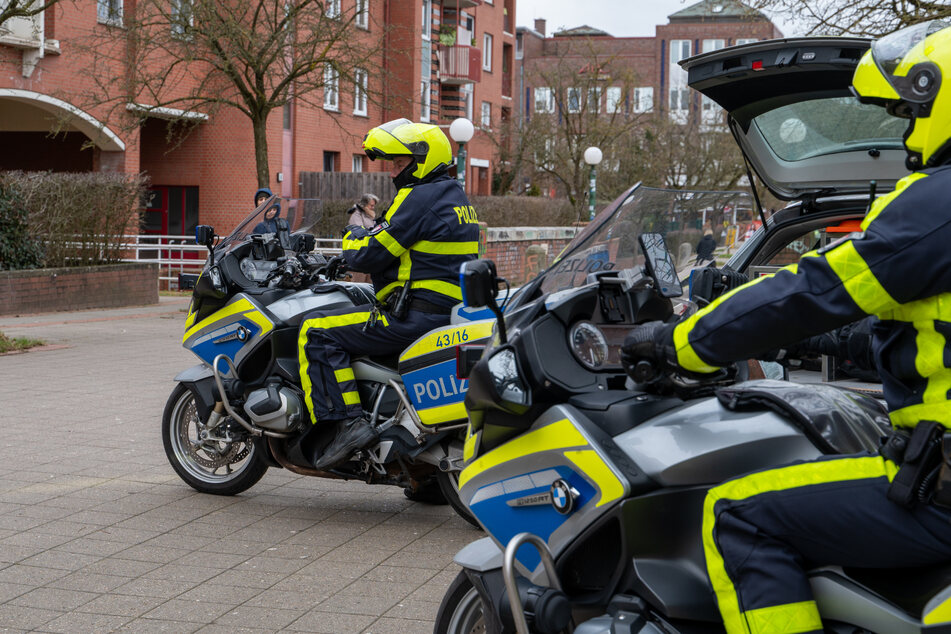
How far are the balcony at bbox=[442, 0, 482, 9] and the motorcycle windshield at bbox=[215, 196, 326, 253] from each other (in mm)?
43158

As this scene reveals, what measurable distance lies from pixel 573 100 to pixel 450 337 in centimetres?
3870

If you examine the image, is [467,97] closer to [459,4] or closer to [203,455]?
[459,4]

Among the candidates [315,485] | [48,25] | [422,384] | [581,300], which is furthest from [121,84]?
[581,300]

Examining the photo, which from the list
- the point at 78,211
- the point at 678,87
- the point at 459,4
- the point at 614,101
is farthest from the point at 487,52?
the point at 78,211

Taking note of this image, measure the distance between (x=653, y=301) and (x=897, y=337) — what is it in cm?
76

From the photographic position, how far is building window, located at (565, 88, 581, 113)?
42625 millimetres

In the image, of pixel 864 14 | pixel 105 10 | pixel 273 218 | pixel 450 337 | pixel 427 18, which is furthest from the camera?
pixel 427 18

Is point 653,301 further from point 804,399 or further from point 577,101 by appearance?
point 577,101

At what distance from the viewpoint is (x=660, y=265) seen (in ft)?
10.00

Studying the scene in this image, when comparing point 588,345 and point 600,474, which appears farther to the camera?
point 588,345

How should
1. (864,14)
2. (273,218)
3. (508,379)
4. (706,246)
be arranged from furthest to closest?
(864,14) → (273,218) → (706,246) → (508,379)

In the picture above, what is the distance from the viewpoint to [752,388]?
2.82 meters

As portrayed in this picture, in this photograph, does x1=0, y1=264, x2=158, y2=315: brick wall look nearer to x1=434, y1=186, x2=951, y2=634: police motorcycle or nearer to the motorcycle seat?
x1=434, y1=186, x2=951, y2=634: police motorcycle

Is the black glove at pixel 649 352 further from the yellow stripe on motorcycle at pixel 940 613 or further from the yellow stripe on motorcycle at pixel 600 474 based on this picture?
the yellow stripe on motorcycle at pixel 940 613
